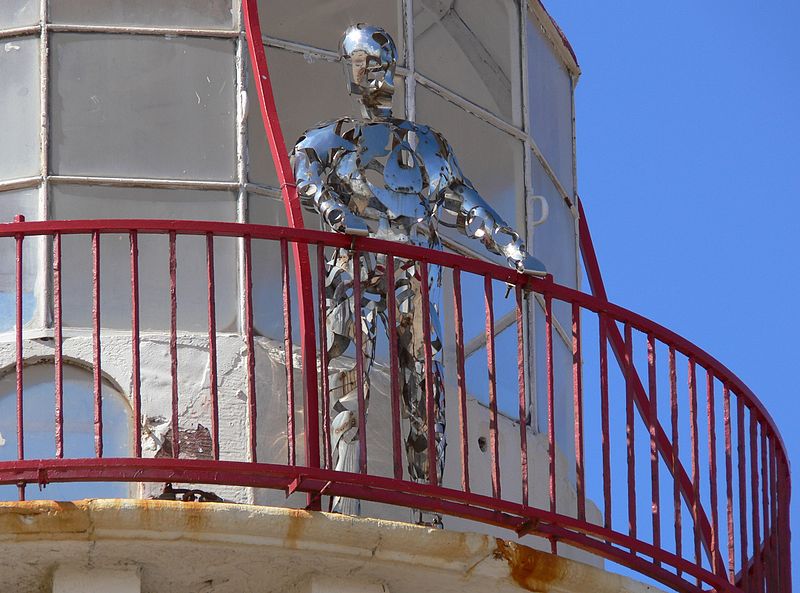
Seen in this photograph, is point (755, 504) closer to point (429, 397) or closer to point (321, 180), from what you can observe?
→ point (429, 397)

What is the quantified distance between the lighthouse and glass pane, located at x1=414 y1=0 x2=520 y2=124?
17 millimetres

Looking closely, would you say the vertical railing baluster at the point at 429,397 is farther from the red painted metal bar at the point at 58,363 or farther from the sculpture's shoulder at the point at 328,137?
the red painted metal bar at the point at 58,363

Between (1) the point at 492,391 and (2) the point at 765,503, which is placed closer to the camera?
(1) the point at 492,391

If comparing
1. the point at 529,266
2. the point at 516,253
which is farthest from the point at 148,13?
the point at 529,266

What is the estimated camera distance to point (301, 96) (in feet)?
44.6

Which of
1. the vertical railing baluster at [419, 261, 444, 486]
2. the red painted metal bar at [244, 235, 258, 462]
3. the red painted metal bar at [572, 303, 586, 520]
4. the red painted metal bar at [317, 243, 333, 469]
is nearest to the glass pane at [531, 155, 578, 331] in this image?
the red painted metal bar at [572, 303, 586, 520]

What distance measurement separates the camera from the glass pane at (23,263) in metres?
12.8

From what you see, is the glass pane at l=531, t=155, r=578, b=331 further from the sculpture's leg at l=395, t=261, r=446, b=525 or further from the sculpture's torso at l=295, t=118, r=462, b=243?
the sculpture's leg at l=395, t=261, r=446, b=525

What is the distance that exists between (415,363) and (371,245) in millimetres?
780

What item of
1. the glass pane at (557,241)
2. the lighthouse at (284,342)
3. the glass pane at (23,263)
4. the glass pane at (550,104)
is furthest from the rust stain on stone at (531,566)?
the glass pane at (550,104)

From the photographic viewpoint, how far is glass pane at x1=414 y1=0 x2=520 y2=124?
555 inches

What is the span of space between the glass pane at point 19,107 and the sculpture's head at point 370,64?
57.3 inches

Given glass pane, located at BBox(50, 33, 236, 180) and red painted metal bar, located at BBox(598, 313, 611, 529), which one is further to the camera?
glass pane, located at BBox(50, 33, 236, 180)

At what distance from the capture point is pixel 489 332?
11695mm
